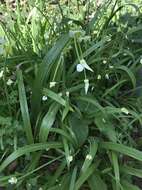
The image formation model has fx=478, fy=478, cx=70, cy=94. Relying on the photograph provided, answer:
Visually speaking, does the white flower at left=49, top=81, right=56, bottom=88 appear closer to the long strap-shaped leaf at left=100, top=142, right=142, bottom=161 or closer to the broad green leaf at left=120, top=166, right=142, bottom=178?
the long strap-shaped leaf at left=100, top=142, right=142, bottom=161

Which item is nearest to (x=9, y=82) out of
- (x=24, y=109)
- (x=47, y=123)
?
(x=24, y=109)

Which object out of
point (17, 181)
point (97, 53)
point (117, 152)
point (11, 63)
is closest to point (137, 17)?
point (97, 53)

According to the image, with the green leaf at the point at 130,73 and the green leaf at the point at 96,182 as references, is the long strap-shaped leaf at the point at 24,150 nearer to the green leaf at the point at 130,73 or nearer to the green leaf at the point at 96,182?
the green leaf at the point at 96,182

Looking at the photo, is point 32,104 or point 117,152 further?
point 32,104

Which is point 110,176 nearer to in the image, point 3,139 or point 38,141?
point 38,141

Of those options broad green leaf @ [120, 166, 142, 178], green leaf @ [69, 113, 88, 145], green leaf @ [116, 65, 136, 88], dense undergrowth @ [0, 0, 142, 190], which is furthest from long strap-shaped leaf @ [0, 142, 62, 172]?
green leaf @ [116, 65, 136, 88]

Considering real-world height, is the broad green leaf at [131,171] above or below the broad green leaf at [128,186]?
above

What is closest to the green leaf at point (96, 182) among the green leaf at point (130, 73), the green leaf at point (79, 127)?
the green leaf at point (79, 127)
